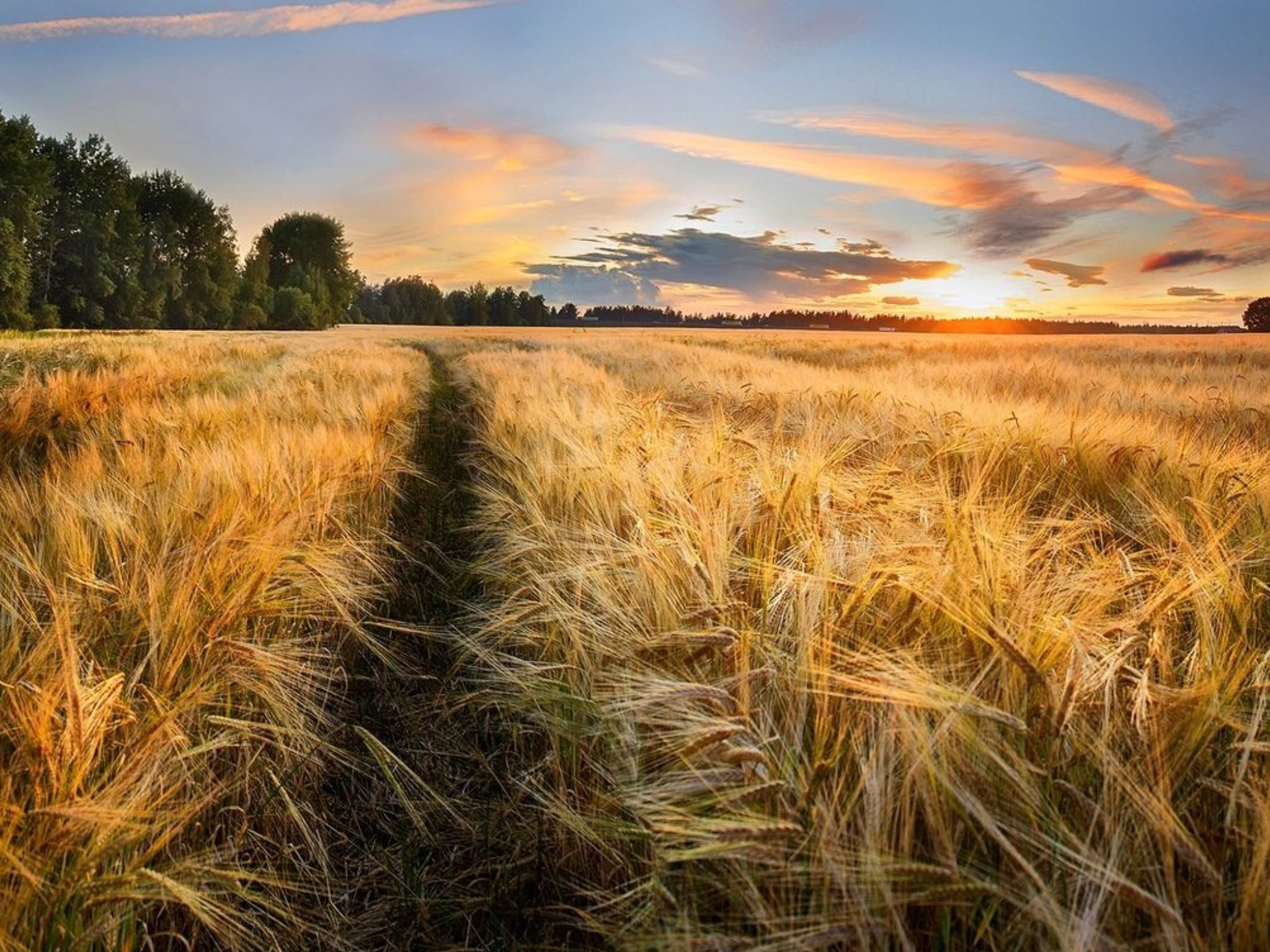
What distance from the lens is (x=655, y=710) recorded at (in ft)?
3.87

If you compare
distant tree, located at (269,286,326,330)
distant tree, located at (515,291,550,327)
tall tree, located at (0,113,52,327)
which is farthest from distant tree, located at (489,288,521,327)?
tall tree, located at (0,113,52,327)

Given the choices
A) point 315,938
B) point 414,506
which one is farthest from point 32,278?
point 315,938

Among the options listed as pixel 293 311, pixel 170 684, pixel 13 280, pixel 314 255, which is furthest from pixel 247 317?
pixel 170 684

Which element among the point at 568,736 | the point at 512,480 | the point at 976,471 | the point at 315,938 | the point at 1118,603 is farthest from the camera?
the point at 512,480

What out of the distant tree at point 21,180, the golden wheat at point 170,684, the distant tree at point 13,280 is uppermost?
the distant tree at point 21,180

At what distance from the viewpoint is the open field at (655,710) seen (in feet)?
2.81

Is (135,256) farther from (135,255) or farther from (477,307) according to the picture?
(477,307)

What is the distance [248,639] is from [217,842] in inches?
20.7

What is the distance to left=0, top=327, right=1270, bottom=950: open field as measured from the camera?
0.86 m

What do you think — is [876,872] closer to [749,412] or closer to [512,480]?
[512,480]

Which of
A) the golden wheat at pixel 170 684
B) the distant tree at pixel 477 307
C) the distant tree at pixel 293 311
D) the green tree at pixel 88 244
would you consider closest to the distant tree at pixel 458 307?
the distant tree at pixel 477 307

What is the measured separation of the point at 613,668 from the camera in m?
1.35

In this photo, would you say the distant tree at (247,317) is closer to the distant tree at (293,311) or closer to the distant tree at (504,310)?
the distant tree at (293,311)

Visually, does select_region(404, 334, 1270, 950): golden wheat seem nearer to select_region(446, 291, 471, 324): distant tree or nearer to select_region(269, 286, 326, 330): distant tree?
select_region(269, 286, 326, 330): distant tree
